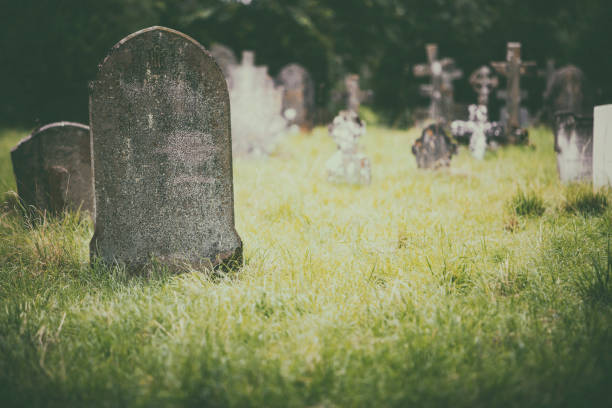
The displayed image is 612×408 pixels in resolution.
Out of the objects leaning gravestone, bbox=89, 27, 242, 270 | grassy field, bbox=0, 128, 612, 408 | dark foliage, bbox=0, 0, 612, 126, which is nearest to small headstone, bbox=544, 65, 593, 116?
dark foliage, bbox=0, 0, 612, 126

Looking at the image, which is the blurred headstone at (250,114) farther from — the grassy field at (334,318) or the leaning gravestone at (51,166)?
the grassy field at (334,318)

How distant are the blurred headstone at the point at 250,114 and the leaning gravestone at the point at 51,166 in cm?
373

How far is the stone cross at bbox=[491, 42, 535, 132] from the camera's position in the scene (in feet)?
25.6

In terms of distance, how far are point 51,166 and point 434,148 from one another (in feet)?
14.7

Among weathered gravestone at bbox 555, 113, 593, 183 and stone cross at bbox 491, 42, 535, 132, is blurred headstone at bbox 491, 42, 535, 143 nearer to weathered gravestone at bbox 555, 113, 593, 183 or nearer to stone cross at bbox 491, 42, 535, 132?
stone cross at bbox 491, 42, 535, 132

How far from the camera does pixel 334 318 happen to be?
7.43 ft

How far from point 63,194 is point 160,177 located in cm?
176

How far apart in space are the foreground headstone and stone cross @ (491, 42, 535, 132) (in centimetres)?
345

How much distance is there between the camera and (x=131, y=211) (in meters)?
2.78

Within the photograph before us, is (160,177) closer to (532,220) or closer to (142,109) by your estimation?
(142,109)

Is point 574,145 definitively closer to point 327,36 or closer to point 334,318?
point 334,318

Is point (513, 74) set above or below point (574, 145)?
above

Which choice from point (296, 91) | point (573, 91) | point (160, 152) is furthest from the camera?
point (296, 91)

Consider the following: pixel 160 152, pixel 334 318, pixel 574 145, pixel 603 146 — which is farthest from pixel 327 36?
pixel 334 318
